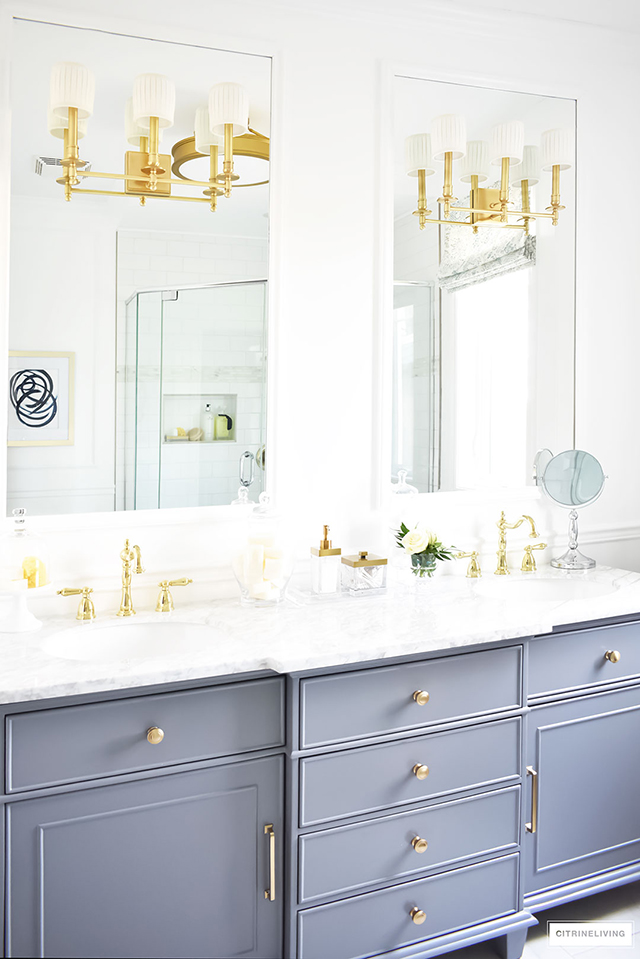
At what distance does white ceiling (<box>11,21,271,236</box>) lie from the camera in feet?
6.14

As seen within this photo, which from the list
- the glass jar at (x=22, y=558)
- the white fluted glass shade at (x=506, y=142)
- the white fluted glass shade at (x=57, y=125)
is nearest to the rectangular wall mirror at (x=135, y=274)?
the white fluted glass shade at (x=57, y=125)

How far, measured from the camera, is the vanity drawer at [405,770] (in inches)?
65.4

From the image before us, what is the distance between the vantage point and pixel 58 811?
1484 millimetres

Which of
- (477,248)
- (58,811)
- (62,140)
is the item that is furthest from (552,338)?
(58,811)

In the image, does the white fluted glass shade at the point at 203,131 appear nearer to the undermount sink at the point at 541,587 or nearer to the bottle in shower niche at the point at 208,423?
the bottle in shower niche at the point at 208,423

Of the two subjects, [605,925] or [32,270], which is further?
[605,925]

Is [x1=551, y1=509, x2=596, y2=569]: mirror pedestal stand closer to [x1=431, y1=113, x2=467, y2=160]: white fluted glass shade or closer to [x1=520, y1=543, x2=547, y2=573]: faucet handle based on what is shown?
[x1=520, y1=543, x2=547, y2=573]: faucet handle

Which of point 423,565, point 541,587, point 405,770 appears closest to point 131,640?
point 405,770

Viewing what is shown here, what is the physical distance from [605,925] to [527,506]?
123cm

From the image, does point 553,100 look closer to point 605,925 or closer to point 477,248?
point 477,248

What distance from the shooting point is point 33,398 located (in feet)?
6.29

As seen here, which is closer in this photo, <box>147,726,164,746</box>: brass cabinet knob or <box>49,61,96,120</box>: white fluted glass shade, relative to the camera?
<box>147,726,164,746</box>: brass cabinet knob

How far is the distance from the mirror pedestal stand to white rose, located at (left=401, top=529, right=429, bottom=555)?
61 cm

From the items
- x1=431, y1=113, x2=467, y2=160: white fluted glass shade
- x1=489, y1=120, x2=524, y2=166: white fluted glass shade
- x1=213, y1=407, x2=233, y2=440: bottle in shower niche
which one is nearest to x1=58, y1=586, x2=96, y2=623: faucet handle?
x1=213, y1=407, x2=233, y2=440: bottle in shower niche
